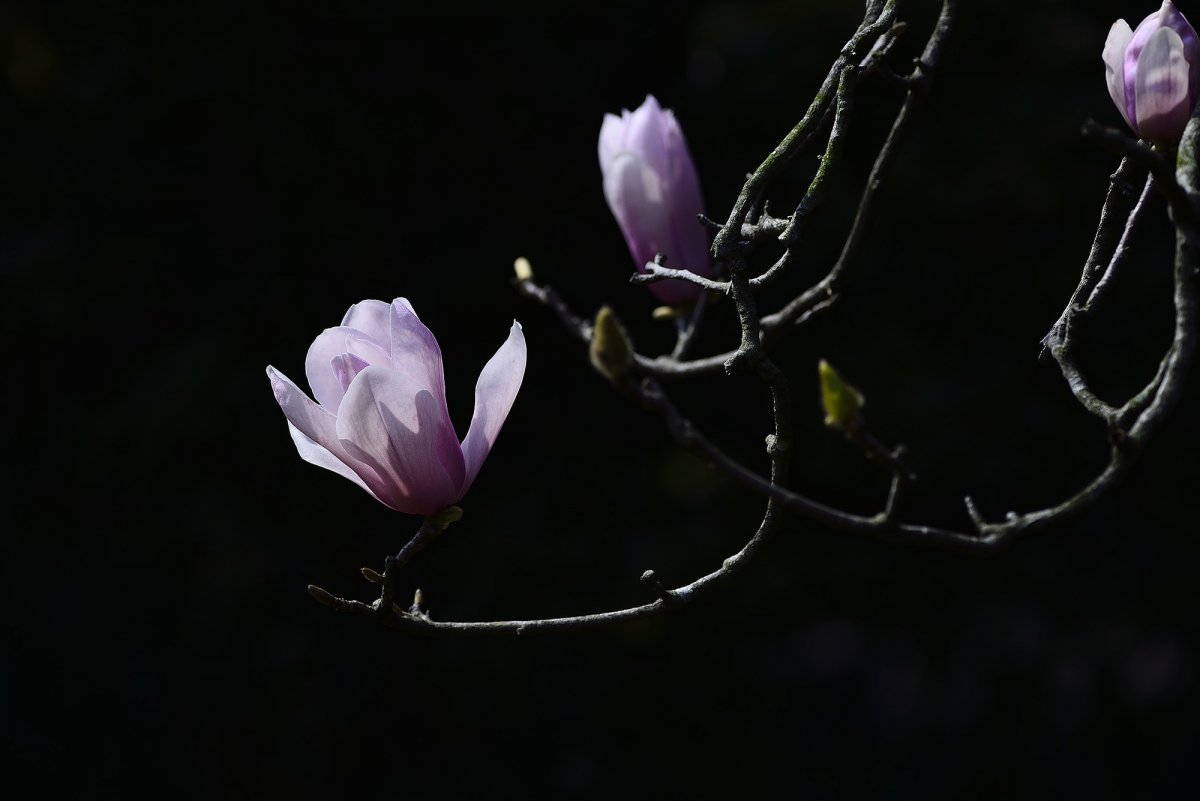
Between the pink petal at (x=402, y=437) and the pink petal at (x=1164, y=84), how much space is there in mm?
365

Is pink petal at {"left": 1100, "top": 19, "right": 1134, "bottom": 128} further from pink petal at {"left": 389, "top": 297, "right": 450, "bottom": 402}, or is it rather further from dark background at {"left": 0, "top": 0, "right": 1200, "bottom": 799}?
dark background at {"left": 0, "top": 0, "right": 1200, "bottom": 799}

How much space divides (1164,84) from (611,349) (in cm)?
36

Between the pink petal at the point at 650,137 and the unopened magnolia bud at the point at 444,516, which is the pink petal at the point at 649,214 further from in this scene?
the unopened magnolia bud at the point at 444,516

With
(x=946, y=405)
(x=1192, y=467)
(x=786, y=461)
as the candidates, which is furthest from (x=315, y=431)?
(x=1192, y=467)

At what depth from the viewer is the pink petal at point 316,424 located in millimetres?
692

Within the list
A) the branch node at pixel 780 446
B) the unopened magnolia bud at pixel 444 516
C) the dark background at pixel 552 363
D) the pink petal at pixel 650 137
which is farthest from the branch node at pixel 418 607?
the dark background at pixel 552 363

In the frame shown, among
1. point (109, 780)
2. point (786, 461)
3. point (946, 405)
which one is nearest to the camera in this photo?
point (786, 461)

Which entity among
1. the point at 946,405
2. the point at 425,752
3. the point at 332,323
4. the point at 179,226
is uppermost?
the point at 179,226

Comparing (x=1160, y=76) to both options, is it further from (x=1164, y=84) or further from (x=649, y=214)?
(x=649, y=214)

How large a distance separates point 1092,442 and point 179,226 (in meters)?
1.51

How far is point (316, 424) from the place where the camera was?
71 cm

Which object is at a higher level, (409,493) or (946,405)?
(409,493)

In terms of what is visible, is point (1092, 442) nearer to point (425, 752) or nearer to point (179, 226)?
point (425, 752)

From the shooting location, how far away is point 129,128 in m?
2.39
